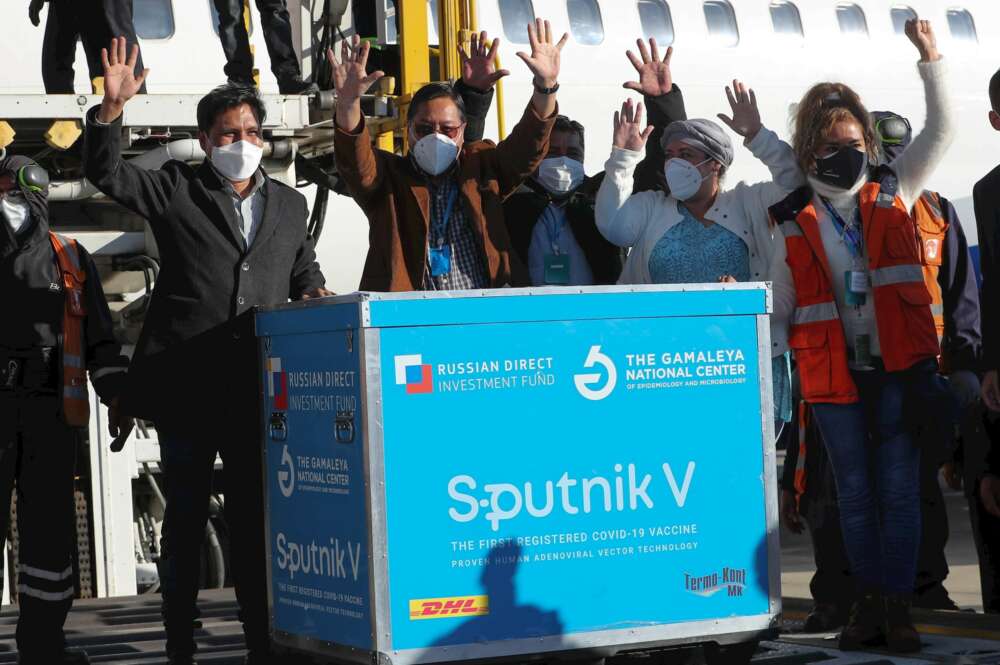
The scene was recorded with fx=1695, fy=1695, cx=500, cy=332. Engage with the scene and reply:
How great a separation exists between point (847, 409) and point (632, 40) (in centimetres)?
1097

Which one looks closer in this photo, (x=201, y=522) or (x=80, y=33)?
(x=201, y=522)

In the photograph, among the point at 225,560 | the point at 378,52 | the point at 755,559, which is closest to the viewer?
the point at 755,559

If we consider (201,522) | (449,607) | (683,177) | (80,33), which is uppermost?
(80,33)

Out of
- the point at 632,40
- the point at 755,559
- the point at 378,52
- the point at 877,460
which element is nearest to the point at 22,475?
the point at 755,559

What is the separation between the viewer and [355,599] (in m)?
4.61

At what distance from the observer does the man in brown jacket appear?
18.1ft

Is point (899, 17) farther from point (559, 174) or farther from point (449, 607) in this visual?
point (449, 607)

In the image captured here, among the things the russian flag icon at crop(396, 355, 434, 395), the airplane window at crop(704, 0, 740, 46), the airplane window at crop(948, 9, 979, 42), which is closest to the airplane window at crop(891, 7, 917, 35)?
the airplane window at crop(948, 9, 979, 42)

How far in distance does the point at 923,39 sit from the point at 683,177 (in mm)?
971

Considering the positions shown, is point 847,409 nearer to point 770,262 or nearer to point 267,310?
point 770,262

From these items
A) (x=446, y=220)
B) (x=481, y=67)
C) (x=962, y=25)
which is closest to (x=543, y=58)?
(x=481, y=67)

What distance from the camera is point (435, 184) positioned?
5.64 metres

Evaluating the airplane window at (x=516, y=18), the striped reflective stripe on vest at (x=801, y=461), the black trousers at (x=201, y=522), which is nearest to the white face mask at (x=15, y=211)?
the black trousers at (x=201, y=522)

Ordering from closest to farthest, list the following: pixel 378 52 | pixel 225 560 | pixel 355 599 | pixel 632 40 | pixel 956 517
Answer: pixel 355 599 < pixel 378 52 < pixel 225 560 < pixel 956 517 < pixel 632 40
